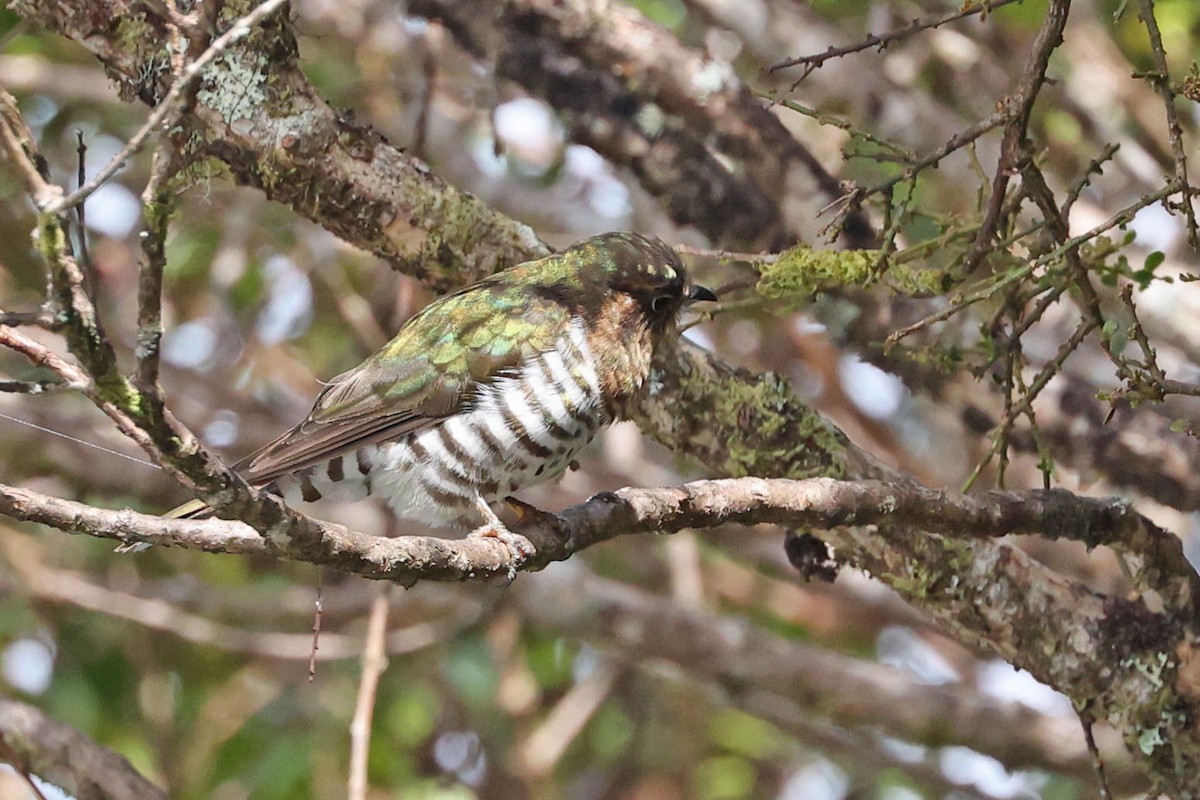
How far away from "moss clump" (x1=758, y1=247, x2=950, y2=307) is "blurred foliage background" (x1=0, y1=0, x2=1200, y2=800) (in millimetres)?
1605

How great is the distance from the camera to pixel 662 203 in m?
4.93

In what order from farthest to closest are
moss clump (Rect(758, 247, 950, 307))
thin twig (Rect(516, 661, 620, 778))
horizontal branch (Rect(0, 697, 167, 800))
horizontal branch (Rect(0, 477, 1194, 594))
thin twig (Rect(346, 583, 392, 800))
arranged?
thin twig (Rect(516, 661, 620, 778)) < thin twig (Rect(346, 583, 392, 800)) < horizontal branch (Rect(0, 697, 167, 800)) < moss clump (Rect(758, 247, 950, 307)) < horizontal branch (Rect(0, 477, 1194, 594))

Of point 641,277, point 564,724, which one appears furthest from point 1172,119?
point 564,724

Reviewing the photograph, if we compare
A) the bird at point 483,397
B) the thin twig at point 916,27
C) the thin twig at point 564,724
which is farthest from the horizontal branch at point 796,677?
the thin twig at point 916,27

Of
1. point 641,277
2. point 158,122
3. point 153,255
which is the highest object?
point 641,277

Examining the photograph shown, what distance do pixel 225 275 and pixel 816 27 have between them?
2.97 meters

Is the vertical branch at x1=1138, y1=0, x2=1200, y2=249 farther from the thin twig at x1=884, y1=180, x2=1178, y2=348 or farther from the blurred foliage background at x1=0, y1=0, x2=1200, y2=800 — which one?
the blurred foliage background at x1=0, y1=0, x2=1200, y2=800

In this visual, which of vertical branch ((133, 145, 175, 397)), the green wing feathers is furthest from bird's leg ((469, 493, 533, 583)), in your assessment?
vertical branch ((133, 145, 175, 397))

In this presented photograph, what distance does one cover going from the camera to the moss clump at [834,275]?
10.9 ft

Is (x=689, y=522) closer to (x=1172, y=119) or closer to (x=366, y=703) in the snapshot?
(x=1172, y=119)

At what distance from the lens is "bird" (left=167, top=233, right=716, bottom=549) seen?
11.6ft

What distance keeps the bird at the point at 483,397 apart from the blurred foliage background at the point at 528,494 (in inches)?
54.5

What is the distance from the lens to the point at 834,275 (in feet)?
11.0

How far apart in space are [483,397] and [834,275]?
95 centimetres
